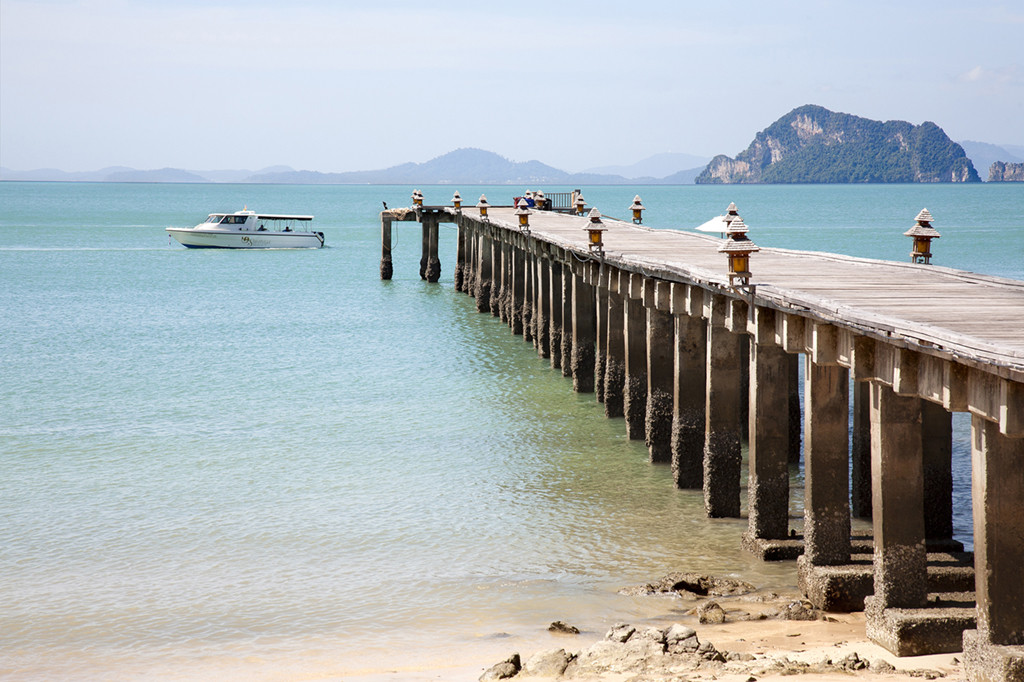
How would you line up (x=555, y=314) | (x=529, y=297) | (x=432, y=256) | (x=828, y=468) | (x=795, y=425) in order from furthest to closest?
1. (x=432, y=256)
2. (x=529, y=297)
3. (x=555, y=314)
4. (x=795, y=425)
5. (x=828, y=468)

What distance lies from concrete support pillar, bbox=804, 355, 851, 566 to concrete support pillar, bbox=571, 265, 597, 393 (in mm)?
12142

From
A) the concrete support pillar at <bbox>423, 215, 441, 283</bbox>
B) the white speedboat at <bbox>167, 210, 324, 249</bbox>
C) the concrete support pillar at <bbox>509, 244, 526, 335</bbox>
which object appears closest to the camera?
the concrete support pillar at <bbox>509, 244, 526, 335</bbox>

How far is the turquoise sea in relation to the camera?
1088 centimetres

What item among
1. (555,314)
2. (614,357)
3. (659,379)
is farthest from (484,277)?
(659,379)

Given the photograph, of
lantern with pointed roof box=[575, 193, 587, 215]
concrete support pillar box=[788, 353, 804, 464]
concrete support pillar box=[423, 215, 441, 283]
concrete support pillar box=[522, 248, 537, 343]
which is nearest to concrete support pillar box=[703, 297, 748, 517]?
concrete support pillar box=[788, 353, 804, 464]

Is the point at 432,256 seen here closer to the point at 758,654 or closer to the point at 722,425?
the point at 722,425

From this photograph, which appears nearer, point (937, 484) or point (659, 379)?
point (937, 484)

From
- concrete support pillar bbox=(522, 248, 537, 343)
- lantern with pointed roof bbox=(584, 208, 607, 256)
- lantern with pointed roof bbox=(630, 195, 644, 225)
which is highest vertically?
lantern with pointed roof bbox=(630, 195, 644, 225)

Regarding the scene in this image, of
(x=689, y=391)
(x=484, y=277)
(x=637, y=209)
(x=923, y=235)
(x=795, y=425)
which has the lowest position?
(x=795, y=425)

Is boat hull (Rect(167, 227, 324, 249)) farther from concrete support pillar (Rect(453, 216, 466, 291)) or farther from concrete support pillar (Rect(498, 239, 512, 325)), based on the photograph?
concrete support pillar (Rect(498, 239, 512, 325))

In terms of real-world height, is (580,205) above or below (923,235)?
above

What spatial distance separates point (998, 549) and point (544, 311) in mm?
20527

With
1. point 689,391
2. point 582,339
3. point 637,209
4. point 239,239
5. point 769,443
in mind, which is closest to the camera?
point 769,443

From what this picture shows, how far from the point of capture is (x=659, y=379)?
16516mm
